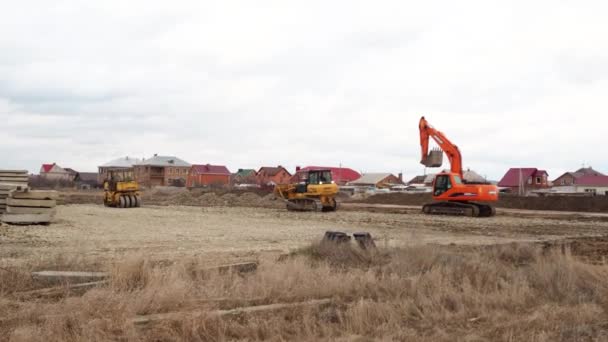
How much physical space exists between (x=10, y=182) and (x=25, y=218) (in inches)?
114

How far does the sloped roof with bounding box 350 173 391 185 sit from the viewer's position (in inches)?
4706

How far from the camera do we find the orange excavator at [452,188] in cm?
3278

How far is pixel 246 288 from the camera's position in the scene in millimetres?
8805

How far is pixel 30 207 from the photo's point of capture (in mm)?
22172

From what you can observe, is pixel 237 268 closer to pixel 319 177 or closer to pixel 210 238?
pixel 210 238

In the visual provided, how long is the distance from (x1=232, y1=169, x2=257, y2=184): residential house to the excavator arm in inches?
3380

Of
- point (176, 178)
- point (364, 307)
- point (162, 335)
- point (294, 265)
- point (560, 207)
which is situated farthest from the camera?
point (176, 178)

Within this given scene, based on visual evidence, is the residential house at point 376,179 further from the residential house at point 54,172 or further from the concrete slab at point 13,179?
the concrete slab at point 13,179

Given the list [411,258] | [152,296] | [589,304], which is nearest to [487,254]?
[411,258]

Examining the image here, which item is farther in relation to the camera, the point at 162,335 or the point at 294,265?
the point at 294,265

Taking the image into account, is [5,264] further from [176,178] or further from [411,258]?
[176,178]

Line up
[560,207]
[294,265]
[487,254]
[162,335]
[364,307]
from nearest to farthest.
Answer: [162,335] → [364,307] → [294,265] → [487,254] → [560,207]

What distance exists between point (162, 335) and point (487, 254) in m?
8.99

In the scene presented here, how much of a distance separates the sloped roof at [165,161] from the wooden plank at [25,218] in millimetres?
98351
